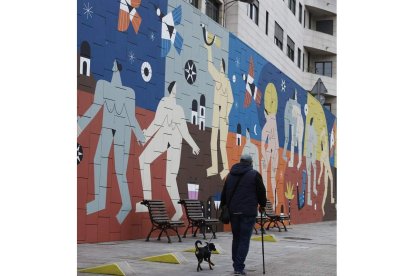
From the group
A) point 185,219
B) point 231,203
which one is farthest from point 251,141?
point 231,203

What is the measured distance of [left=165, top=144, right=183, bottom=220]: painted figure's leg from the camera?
42.5ft

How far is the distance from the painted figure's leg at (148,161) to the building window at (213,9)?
12046 millimetres

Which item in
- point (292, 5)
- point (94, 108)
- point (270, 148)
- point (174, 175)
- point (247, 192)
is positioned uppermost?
point (292, 5)

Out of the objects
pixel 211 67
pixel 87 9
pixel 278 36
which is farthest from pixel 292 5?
pixel 87 9

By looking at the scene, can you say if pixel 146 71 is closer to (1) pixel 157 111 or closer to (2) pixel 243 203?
(1) pixel 157 111

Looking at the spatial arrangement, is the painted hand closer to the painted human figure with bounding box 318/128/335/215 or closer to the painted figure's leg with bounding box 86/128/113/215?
the painted figure's leg with bounding box 86/128/113/215

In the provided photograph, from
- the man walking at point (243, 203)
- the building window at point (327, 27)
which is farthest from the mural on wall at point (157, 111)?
the man walking at point (243, 203)

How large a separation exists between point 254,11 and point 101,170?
18.0 meters

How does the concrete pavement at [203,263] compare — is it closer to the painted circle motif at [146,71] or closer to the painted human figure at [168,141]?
the painted human figure at [168,141]

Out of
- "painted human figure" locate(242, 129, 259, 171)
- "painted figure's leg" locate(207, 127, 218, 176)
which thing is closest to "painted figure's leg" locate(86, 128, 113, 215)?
"painted figure's leg" locate(207, 127, 218, 176)

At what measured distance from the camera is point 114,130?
1113 centimetres

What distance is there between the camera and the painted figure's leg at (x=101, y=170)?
1055cm
